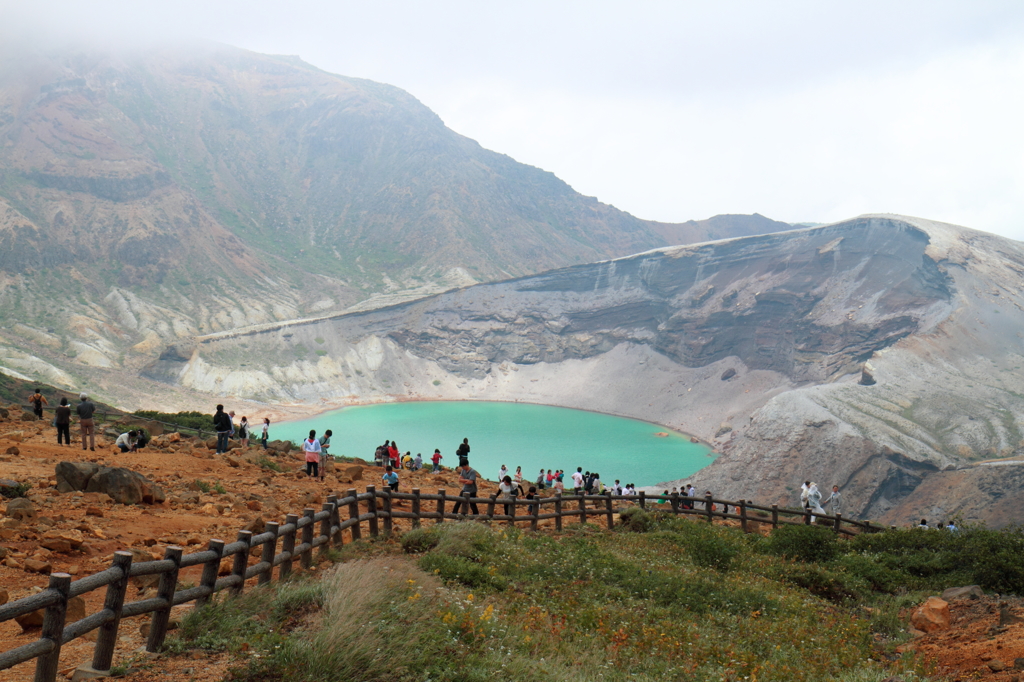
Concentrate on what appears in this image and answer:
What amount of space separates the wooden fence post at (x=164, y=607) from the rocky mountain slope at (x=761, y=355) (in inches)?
1834

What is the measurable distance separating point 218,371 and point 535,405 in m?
42.3

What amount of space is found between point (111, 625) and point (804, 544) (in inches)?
545

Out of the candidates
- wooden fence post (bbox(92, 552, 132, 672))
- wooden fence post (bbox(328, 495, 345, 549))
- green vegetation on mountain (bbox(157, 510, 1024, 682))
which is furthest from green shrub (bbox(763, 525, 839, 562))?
wooden fence post (bbox(92, 552, 132, 672))

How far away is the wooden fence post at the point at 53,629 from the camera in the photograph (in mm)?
4652

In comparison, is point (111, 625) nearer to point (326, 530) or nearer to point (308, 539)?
point (308, 539)

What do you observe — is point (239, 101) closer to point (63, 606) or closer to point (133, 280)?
point (133, 280)

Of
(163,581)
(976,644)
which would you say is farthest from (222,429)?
(976,644)

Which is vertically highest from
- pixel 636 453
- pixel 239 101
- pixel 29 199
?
pixel 239 101

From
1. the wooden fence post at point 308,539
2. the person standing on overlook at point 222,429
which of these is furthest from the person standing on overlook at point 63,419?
the wooden fence post at point 308,539

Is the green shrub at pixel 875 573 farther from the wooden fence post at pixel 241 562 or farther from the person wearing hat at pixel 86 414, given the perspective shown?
the person wearing hat at pixel 86 414

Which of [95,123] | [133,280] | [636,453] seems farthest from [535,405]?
[95,123]

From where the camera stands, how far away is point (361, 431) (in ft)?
225

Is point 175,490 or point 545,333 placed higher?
point 545,333

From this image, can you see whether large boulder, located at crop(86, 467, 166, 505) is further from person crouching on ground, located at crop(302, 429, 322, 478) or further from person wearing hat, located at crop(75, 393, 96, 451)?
person crouching on ground, located at crop(302, 429, 322, 478)
